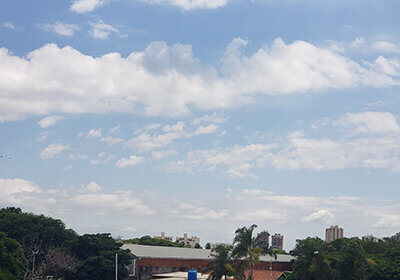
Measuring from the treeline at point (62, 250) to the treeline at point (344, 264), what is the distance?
24932mm

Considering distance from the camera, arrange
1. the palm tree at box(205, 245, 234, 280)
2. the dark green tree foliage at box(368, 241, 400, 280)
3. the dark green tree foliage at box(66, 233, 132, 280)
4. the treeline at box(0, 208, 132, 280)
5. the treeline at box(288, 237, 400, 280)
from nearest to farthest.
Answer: the palm tree at box(205, 245, 234, 280), the treeline at box(288, 237, 400, 280), the dark green tree foliage at box(368, 241, 400, 280), the treeline at box(0, 208, 132, 280), the dark green tree foliage at box(66, 233, 132, 280)

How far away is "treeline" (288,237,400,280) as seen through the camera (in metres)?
68.6

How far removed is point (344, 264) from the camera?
6969cm

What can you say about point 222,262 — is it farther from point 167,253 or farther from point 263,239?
point 167,253

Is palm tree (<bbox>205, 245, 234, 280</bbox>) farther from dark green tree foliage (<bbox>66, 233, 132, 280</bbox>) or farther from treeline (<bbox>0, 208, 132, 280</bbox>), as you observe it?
treeline (<bbox>0, 208, 132, 280</bbox>)

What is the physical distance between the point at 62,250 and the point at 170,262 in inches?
759

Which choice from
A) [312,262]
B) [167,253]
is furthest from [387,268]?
[167,253]

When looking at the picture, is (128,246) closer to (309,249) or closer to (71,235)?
(71,235)

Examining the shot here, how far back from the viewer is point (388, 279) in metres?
70.0

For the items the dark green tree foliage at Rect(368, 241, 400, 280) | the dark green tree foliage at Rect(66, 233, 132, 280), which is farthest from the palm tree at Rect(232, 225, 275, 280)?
the dark green tree foliage at Rect(66, 233, 132, 280)

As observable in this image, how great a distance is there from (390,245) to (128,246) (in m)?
43.1

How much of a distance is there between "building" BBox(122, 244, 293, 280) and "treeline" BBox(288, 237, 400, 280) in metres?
11.4

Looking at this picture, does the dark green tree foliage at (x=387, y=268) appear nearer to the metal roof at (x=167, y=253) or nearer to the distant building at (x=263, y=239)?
the distant building at (x=263, y=239)

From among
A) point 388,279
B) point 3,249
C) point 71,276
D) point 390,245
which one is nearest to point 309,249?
point 388,279
